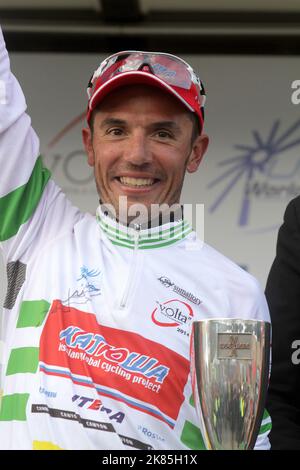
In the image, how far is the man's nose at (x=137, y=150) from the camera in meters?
1.72

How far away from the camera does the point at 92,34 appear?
379 cm

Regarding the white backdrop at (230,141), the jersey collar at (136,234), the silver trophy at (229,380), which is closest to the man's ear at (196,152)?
the jersey collar at (136,234)

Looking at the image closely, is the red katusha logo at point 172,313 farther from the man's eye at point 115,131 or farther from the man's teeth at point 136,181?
the man's eye at point 115,131

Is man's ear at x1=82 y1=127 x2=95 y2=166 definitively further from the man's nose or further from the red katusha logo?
the red katusha logo

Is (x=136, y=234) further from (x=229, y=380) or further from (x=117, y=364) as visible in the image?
(x=229, y=380)

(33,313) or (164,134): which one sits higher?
(164,134)

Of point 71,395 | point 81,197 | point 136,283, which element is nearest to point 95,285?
point 136,283

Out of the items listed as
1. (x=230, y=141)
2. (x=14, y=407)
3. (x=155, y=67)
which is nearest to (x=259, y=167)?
(x=230, y=141)

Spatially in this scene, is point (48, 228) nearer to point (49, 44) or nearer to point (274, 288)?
point (274, 288)

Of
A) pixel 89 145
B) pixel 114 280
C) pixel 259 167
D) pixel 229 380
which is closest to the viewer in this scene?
pixel 229 380

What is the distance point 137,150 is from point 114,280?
0.81ft

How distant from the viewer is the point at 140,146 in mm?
1727

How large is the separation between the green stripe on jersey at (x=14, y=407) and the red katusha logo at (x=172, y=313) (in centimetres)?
27
